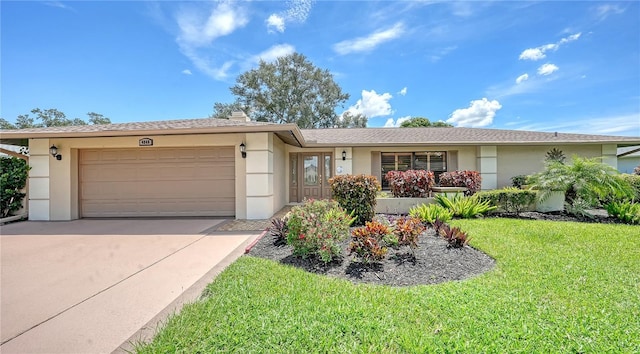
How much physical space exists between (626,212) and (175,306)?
11.0 meters

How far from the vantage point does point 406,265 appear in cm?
414

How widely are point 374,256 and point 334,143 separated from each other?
27.0 feet

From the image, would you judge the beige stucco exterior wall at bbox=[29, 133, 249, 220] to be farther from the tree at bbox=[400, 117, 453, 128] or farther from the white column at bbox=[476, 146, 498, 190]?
the tree at bbox=[400, 117, 453, 128]

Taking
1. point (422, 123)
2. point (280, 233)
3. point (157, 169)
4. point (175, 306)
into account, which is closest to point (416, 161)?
point (280, 233)

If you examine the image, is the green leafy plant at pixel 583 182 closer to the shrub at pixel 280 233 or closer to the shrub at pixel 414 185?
the shrub at pixel 414 185

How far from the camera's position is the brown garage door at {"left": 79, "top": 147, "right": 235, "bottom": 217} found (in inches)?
356

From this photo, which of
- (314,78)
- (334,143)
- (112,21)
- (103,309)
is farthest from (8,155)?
(314,78)

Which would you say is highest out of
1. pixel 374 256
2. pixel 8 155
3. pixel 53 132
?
pixel 53 132

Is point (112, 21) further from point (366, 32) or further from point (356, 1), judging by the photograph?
point (366, 32)

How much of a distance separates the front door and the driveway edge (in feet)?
25.1

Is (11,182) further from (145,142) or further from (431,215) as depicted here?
(431,215)

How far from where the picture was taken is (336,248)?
4246mm

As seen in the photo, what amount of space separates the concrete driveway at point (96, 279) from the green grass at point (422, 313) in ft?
1.85

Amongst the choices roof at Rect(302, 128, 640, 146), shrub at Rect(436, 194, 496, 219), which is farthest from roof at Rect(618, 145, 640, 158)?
shrub at Rect(436, 194, 496, 219)
